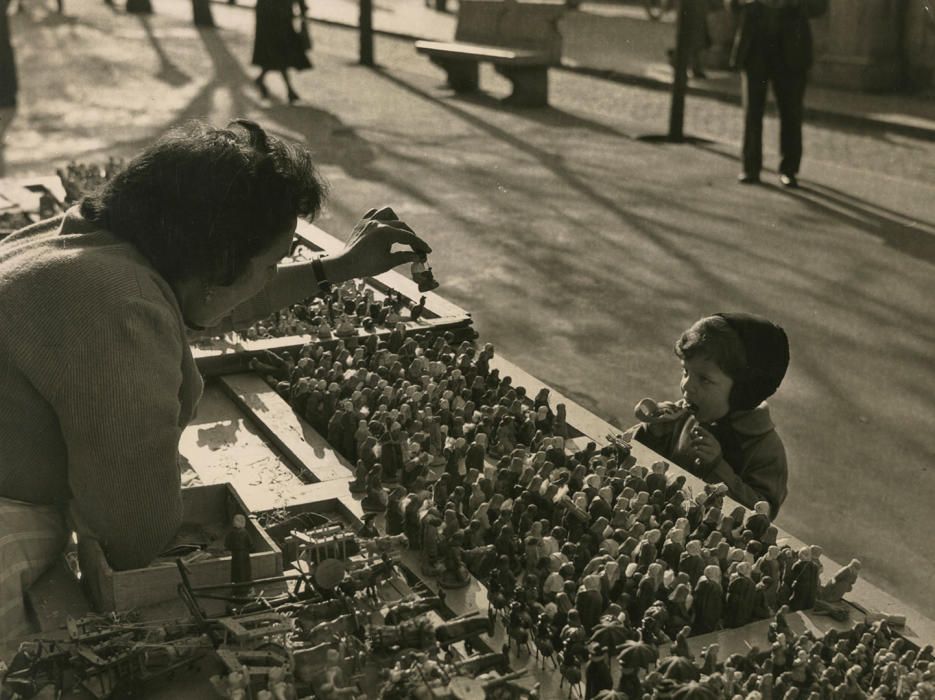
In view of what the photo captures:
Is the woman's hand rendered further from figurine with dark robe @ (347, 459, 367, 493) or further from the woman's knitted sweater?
the woman's knitted sweater

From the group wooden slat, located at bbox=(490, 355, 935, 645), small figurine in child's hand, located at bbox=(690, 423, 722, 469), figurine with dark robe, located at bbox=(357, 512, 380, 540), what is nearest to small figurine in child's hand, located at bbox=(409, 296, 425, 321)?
wooden slat, located at bbox=(490, 355, 935, 645)

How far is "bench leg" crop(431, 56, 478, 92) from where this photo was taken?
44.5 ft

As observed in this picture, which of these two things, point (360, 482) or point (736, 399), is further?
point (736, 399)

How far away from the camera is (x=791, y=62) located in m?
9.02

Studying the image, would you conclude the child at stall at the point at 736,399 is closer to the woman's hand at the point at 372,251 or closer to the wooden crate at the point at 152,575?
the woman's hand at the point at 372,251

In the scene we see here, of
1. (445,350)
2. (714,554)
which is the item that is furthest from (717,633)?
(445,350)

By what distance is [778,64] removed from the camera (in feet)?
29.9

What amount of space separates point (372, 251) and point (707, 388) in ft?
3.37

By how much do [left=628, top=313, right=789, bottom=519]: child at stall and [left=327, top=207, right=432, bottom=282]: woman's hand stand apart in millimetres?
859

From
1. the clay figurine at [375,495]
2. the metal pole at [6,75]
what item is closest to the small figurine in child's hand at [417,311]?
the clay figurine at [375,495]

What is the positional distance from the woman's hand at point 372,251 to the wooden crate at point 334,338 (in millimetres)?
818

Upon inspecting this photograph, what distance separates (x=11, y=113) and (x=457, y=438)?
10094mm

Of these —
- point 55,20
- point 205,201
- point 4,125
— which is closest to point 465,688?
point 205,201

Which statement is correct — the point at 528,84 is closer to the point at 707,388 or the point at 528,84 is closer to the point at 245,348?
the point at 245,348
